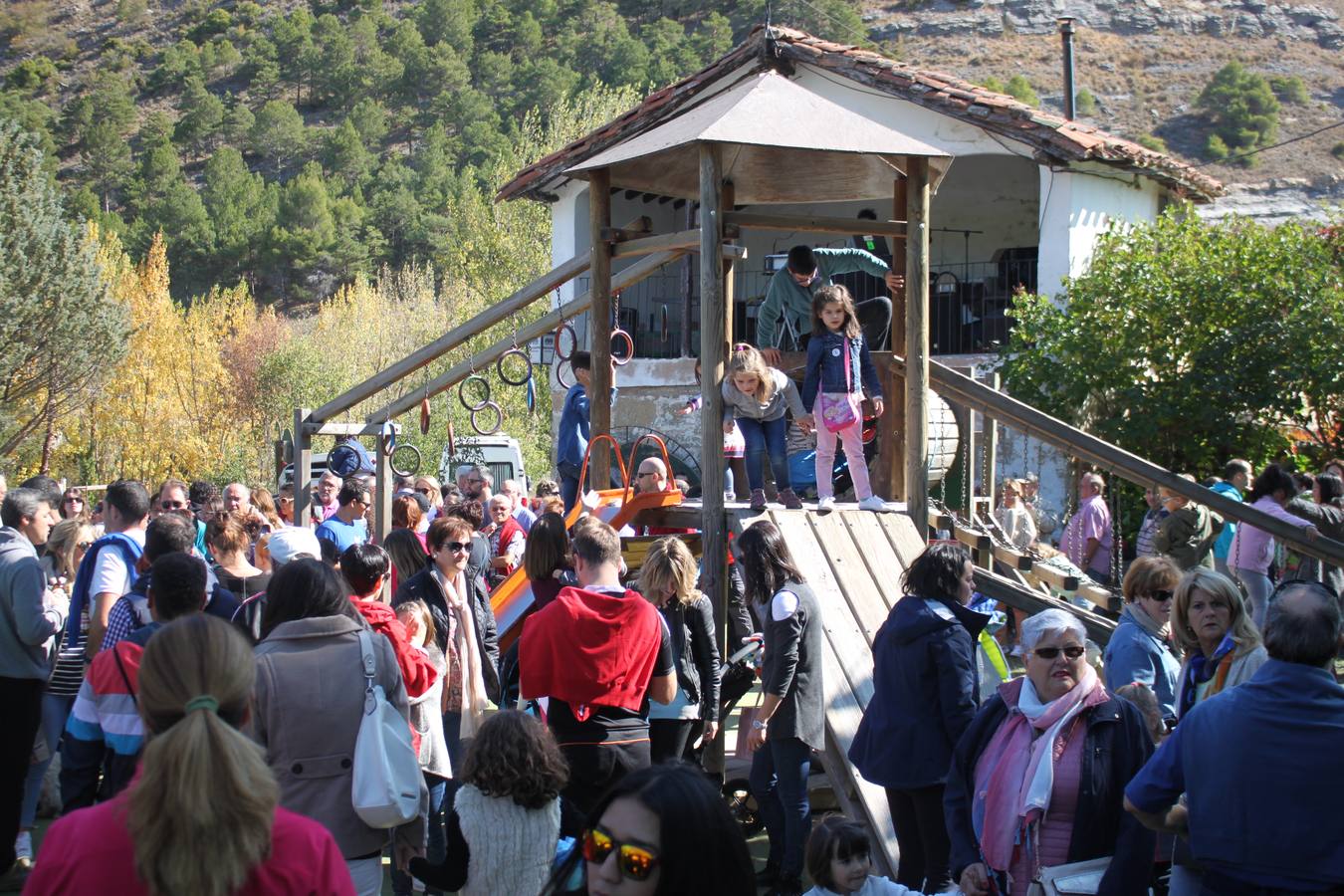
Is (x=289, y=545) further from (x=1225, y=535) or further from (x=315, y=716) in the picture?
(x=1225, y=535)

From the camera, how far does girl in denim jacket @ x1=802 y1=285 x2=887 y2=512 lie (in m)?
7.89

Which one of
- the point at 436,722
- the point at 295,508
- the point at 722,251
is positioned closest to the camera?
the point at 436,722

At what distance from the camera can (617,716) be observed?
18.2ft

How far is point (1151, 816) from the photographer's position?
3977 mm

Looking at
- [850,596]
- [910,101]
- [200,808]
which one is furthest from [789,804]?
[910,101]

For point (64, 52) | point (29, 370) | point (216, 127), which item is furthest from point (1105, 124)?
point (64, 52)

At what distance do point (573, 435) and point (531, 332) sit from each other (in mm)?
956

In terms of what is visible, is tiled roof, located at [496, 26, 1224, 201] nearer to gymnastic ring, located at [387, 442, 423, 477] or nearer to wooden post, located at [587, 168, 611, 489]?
gymnastic ring, located at [387, 442, 423, 477]

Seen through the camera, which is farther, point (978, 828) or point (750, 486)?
point (750, 486)

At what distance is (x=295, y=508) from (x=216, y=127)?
105 metres

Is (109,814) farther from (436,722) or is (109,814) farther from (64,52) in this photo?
(64,52)

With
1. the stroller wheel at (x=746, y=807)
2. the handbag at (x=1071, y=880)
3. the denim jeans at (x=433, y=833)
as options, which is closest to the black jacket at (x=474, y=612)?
the denim jeans at (x=433, y=833)

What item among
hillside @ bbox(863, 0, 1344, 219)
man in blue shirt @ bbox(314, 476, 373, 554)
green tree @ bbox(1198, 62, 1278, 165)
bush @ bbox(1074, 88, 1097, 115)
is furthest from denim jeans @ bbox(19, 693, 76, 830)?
bush @ bbox(1074, 88, 1097, 115)

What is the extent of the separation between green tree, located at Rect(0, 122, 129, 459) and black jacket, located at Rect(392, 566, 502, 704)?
28965mm
